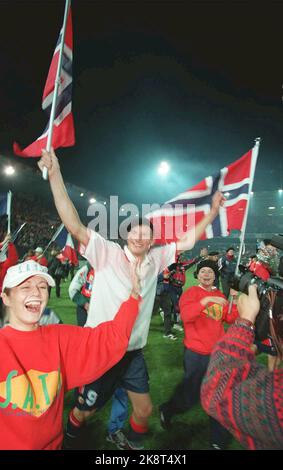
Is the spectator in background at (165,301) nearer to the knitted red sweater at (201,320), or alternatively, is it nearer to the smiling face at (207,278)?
the smiling face at (207,278)

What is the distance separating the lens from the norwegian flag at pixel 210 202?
427cm

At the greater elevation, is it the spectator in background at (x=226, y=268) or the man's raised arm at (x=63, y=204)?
the man's raised arm at (x=63, y=204)

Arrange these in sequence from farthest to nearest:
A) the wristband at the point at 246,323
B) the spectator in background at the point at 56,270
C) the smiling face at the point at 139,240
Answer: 1. the spectator in background at the point at 56,270
2. the smiling face at the point at 139,240
3. the wristband at the point at 246,323

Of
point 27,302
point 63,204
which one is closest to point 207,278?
point 63,204

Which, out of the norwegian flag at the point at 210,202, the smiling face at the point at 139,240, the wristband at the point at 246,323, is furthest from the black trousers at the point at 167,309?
the wristband at the point at 246,323

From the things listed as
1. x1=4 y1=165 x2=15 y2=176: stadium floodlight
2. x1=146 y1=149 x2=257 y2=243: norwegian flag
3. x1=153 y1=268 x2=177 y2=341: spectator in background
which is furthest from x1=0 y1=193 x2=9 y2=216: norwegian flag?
x1=4 y1=165 x2=15 y2=176: stadium floodlight

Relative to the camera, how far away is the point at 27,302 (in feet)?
6.52

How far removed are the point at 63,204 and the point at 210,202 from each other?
2478 mm

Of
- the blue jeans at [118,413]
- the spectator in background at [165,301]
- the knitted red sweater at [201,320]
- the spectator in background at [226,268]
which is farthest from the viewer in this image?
the spectator in background at [226,268]

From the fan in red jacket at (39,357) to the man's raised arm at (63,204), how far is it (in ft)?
1.73

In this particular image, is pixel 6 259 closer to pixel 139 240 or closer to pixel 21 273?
pixel 139 240
